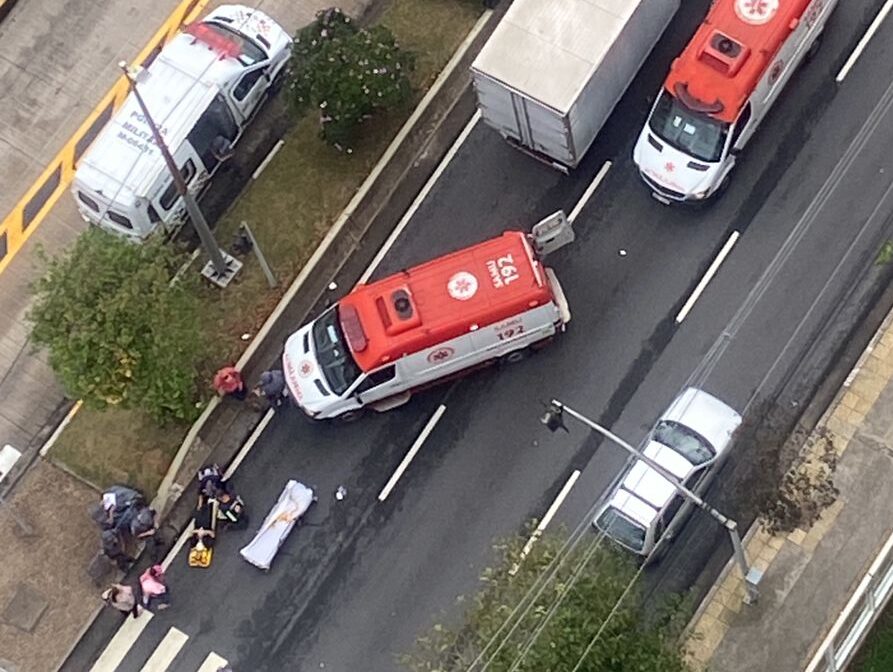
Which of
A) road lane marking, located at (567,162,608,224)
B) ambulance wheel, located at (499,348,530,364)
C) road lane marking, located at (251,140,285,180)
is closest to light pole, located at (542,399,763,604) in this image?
ambulance wheel, located at (499,348,530,364)

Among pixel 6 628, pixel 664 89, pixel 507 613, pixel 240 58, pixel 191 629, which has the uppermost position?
pixel 664 89

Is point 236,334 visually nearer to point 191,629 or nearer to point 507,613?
point 191,629

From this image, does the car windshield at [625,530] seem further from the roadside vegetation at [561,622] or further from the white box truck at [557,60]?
the white box truck at [557,60]

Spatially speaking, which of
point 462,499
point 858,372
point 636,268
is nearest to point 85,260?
point 462,499

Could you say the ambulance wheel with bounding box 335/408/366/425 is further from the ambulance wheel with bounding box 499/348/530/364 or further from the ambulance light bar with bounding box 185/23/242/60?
the ambulance light bar with bounding box 185/23/242/60

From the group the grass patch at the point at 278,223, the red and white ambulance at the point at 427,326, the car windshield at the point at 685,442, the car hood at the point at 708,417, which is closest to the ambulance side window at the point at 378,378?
the red and white ambulance at the point at 427,326

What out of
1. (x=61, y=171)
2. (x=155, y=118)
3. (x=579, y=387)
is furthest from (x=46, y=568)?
(x=579, y=387)
